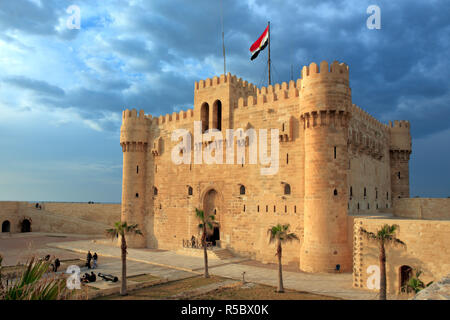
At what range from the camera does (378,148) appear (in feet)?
110

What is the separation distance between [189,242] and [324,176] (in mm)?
15514

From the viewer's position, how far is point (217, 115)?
33.3 meters

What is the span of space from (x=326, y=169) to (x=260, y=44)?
1574 cm

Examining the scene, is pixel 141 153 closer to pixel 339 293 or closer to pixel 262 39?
pixel 262 39

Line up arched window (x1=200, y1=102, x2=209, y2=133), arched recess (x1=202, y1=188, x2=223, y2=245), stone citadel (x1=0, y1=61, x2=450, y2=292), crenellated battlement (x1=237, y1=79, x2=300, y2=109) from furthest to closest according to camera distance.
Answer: arched window (x1=200, y1=102, x2=209, y2=133) → arched recess (x1=202, y1=188, x2=223, y2=245) → crenellated battlement (x1=237, y1=79, x2=300, y2=109) → stone citadel (x1=0, y1=61, x2=450, y2=292)

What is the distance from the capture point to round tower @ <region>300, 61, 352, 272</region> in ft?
78.4

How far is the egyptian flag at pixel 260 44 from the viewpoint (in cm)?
3350

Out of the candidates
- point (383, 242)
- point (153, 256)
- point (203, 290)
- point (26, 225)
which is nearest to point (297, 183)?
point (383, 242)

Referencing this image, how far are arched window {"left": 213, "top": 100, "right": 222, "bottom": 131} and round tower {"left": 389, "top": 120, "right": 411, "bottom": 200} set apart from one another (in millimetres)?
19139

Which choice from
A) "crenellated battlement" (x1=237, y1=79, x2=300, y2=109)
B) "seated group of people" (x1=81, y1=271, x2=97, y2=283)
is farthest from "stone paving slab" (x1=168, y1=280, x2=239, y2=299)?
"crenellated battlement" (x1=237, y1=79, x2=300, y2=109)

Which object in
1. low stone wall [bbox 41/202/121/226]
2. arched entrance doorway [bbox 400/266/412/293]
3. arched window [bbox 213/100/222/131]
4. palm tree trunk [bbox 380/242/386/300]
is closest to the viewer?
palm tree trunk [bbox 380/242/386/300]

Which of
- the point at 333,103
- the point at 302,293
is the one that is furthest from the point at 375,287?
the point at 333,103

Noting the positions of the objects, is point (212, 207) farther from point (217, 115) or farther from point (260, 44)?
point (260, 44)
